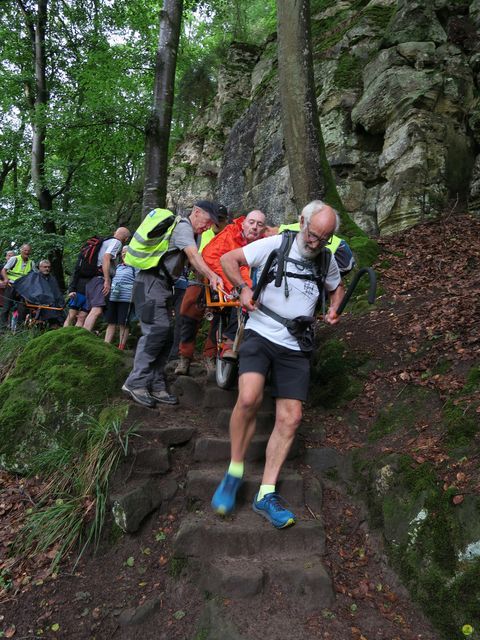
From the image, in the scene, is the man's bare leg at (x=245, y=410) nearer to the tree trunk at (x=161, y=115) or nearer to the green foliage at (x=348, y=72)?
the tree trunk at (x=161, y=115)

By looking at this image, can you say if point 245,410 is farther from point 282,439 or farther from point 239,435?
point 282,439

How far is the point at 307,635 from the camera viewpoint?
9.14 ft

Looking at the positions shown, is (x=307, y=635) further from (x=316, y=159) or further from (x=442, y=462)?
(x=316, y=159)

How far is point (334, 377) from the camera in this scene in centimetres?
514

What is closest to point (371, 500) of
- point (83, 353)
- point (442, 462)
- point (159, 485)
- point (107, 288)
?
point (442, 462)

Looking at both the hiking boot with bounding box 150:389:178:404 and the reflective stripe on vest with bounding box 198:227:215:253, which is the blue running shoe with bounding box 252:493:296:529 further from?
the reflective stripe on vest with bounding box 198:227:215:253

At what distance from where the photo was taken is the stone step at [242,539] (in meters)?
3.30

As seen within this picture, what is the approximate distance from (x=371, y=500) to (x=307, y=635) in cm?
118

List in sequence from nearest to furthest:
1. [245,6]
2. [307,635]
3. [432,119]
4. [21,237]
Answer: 1. [307,635]
2. [432,119]
3. [21,237]
4. [245,6]

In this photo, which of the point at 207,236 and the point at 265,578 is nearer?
the point at 265,578

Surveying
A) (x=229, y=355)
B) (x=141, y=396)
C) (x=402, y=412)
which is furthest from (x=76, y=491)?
(x=402, y=412)

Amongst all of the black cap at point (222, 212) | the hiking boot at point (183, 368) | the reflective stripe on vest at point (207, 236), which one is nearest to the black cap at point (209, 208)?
the black cap at point (222, 212)

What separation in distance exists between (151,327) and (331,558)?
269 cm

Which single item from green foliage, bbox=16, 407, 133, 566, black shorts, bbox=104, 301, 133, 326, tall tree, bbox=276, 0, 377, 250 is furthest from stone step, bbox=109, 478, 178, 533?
tall tree, bbox=276, 0, 377, 250
